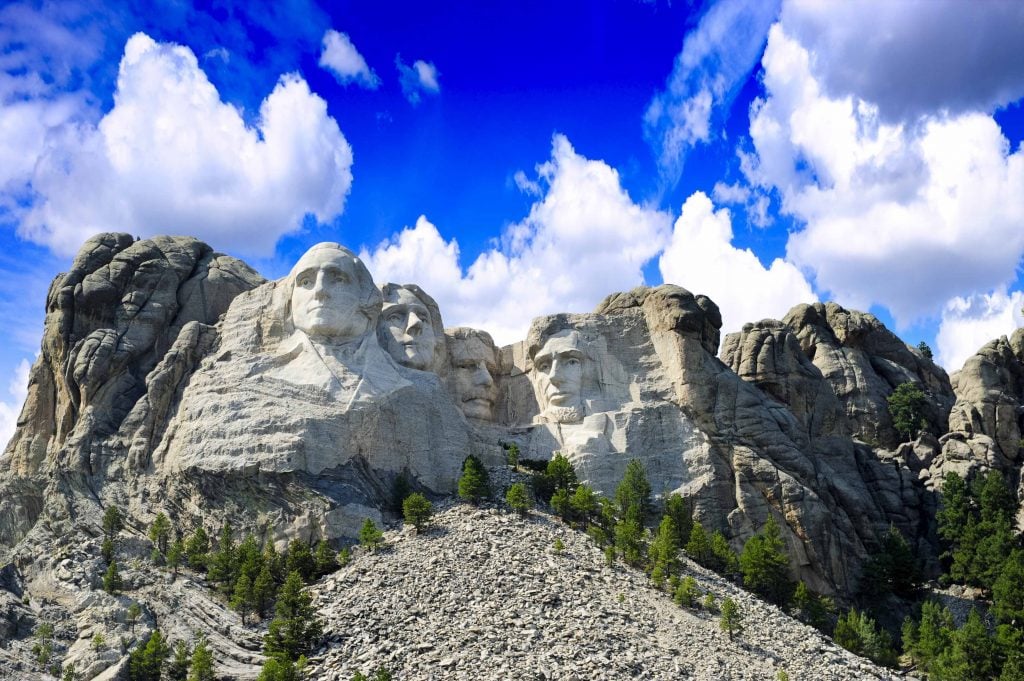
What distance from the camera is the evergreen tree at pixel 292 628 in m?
48.8

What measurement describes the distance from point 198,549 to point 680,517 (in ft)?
63.6

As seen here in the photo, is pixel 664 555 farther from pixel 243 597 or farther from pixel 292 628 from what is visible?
pixel 243 597

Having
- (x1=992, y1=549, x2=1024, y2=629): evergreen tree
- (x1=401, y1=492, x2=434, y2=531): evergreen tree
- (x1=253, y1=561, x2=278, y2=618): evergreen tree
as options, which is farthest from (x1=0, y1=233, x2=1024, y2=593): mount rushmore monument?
(x1=992, y1=549, x2=1024, y2=629): evergreen tree

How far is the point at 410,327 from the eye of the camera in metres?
65.6

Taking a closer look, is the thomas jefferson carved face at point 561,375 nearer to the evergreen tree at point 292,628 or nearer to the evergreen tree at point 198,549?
the evergreen tree at point 198,549

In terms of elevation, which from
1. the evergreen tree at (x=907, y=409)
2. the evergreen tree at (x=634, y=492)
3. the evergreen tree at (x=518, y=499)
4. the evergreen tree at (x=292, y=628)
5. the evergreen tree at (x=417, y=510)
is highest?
the evergreen tree at (x=907, y=409)

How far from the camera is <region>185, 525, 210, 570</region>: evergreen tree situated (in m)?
55.0

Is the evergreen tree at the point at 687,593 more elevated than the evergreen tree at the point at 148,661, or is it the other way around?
the evergreen tree at the point at 687,593

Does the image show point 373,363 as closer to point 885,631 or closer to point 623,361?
point 623,361

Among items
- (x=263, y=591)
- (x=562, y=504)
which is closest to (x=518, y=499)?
(x=562, y=504)

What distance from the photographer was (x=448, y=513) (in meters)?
58.6

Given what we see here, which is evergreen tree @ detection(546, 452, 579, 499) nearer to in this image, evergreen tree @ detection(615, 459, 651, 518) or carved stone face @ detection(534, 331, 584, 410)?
evergreen tree @ detection(615, 459, 651, 518)

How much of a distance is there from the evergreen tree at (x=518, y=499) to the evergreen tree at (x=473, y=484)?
3.32 ft

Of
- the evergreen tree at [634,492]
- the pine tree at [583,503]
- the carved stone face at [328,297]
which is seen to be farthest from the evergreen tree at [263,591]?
the evergreen tree at [634,492]
